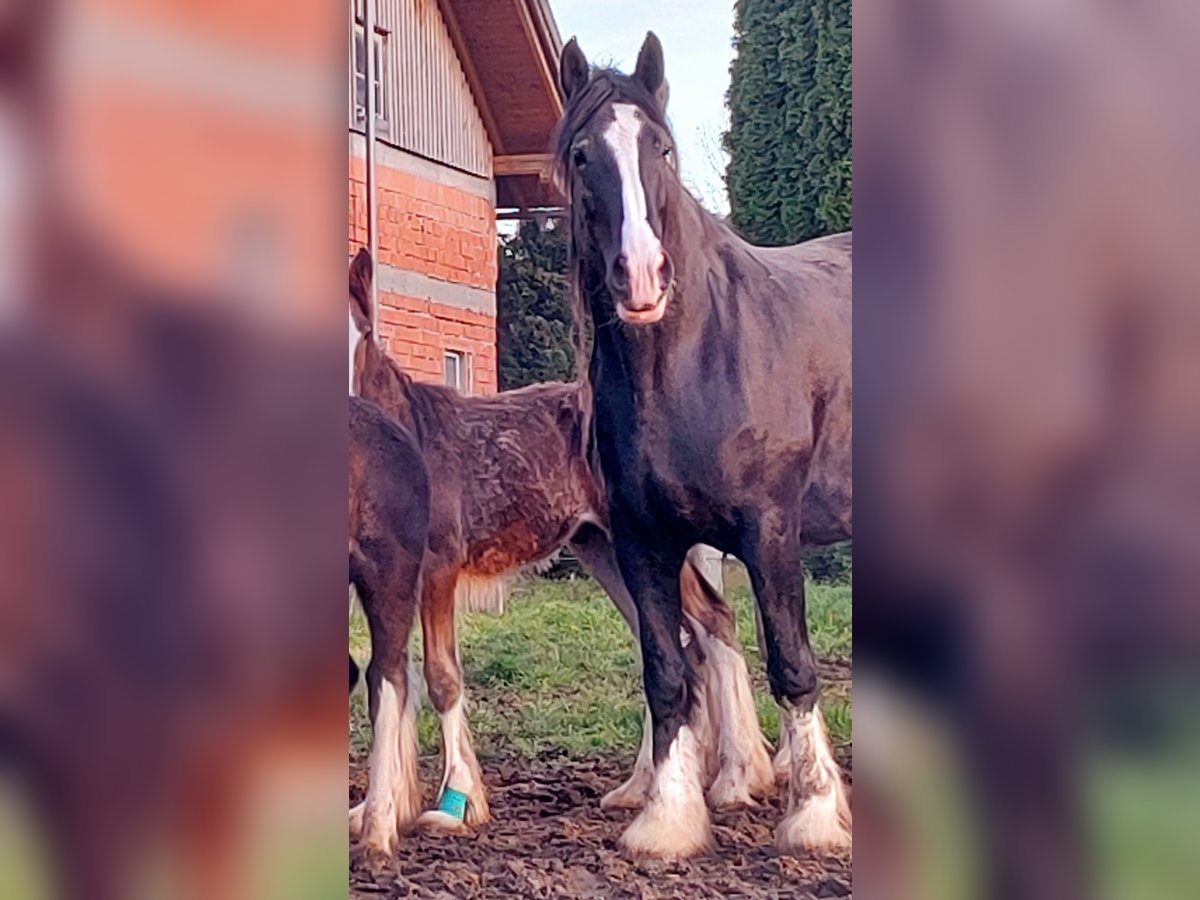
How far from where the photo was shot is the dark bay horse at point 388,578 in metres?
3.37

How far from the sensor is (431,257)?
3523 millimetres

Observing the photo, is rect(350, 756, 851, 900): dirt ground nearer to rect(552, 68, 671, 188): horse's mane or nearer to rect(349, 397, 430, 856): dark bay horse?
rect(349, 397, 430, 856): dark bay horse

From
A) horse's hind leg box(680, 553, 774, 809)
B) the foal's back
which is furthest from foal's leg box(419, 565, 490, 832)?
horse's hind leg box(680, 553, 774, 809)

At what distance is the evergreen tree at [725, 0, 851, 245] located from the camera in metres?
3.27

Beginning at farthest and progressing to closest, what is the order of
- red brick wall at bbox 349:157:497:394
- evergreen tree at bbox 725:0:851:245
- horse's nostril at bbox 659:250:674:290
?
red brick wall at bbox 349:157:497:394
evergreen tree at bbox 725:0:851:245
horse's nostril at bbox 659:250:674:290

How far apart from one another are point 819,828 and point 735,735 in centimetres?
31

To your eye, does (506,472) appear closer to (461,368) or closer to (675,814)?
(461,368)

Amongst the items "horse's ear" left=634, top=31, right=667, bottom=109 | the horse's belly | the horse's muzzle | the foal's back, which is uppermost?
"horse's ear" left=634, top=31, right=667, bottom=109
